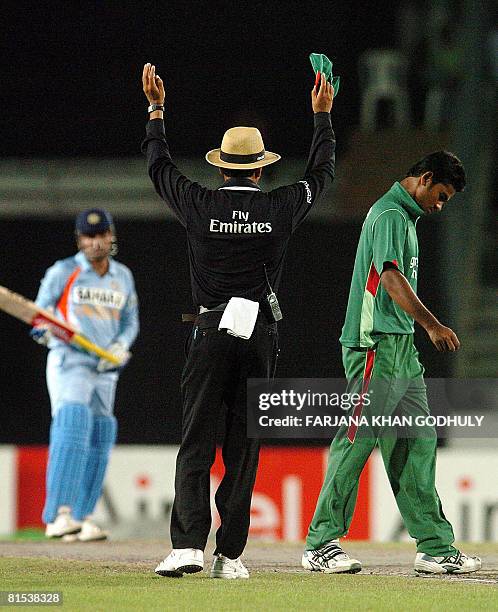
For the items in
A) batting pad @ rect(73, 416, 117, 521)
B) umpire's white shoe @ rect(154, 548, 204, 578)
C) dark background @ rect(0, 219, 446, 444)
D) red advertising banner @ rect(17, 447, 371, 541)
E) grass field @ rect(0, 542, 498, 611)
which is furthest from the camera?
dark background @ rect(0, 219, 446, 444)

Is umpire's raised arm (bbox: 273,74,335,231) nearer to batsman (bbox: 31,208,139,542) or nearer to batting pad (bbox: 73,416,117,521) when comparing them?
batsman (bbox: 31,208,139,542)

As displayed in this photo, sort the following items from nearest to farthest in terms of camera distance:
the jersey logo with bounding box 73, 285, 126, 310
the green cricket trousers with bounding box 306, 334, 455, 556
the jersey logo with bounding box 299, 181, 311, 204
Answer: the jersey logo with bounding box 299, 181, 311, 204 → the green cricket trousers with bounding box 306, 334, 455, 556 → the jersey logo with bounding box 73, 285, 126, 310

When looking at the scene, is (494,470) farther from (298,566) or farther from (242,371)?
(242,371)

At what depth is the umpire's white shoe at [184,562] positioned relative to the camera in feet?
19.3

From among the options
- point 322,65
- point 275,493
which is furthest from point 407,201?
point 275,493

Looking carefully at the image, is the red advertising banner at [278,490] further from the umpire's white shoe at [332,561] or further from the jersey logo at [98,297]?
the umpire's white shoe at [332,561]

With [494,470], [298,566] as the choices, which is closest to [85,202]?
[494,470]

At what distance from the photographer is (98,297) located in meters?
8.89

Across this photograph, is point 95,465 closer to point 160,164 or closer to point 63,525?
point 63,525

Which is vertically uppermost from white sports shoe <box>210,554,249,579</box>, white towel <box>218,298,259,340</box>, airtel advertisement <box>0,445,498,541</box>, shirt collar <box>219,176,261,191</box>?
shirt collar <box>219,176,261,191</box>

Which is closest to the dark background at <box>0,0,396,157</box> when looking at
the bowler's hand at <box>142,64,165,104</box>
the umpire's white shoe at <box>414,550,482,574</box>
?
the bowler's hand at <box>142,64,165,104</box>

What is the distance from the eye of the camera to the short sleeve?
620 cm

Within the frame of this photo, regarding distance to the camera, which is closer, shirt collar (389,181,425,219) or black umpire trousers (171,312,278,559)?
black umpire trousers (171,312,278,559)

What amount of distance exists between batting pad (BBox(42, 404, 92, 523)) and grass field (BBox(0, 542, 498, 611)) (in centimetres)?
168
